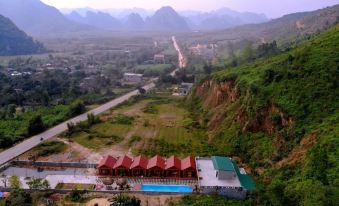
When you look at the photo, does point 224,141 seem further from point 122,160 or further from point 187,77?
point 187,77

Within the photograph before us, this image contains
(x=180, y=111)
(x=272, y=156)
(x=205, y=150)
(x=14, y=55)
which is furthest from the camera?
(x=14, y=55)

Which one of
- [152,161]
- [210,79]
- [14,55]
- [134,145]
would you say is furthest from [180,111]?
[14,55]

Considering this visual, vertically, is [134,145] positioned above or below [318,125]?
below

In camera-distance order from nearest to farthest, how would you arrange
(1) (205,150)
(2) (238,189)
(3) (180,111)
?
(2) (238,189), (1) (205,150), (3) (180,111)

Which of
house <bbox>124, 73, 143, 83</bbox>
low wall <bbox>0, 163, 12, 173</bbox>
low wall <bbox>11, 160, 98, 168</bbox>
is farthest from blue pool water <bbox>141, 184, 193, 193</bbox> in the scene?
house <bbox>124, 73, 143, 83</bbox>

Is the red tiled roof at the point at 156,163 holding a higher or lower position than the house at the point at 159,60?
lower

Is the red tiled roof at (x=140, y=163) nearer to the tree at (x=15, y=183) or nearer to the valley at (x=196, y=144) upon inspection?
the valley at (x=196, y=144)

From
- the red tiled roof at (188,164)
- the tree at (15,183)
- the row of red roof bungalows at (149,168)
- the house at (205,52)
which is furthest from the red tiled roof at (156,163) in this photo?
the house at (205,52)
